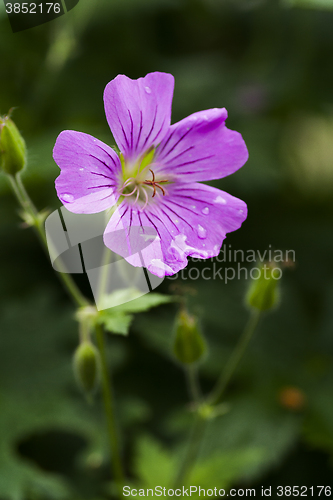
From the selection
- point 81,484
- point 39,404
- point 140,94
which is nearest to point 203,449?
point 81,484

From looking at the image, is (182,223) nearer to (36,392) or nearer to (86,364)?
(86,364)

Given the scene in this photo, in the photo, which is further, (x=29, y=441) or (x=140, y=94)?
(x=29, y=441)

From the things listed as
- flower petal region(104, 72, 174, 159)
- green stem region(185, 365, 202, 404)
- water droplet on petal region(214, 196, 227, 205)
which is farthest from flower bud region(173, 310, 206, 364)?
flower petal region(104, 72, 174, 159)

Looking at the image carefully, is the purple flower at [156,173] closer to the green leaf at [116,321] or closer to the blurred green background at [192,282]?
the green leaf at [116,321]

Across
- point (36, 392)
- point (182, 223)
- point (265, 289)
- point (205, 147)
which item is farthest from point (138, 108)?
point (36, 392)

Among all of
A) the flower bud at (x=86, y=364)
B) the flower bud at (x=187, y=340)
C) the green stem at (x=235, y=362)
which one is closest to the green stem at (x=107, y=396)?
Answer: the flower bud at (x=86, y=364)

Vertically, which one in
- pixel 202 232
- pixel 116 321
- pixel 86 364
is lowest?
pixel 86 364

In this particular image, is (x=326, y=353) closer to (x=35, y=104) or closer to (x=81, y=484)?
(x=81, y=484)
